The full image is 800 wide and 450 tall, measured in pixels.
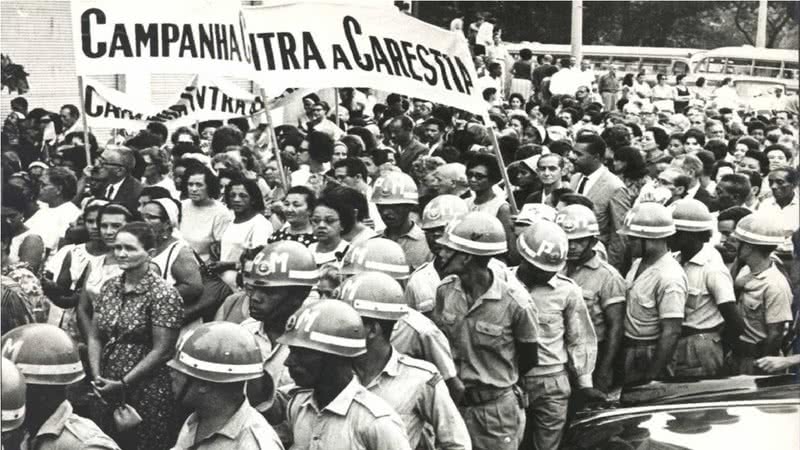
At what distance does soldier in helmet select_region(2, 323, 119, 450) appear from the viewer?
4.91 metres

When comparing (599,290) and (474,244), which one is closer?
(474,244)

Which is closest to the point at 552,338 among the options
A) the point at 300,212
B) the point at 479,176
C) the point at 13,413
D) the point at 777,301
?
the point at 777,301

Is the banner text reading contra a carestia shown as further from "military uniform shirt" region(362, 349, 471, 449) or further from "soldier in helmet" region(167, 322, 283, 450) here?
"soldier in helmet" region(167, 322, 283, 450)

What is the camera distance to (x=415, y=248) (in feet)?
30.1

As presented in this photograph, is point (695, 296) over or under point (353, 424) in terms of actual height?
under

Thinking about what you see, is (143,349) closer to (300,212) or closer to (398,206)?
(300,212)

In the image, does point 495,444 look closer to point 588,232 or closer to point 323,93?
point 588,232

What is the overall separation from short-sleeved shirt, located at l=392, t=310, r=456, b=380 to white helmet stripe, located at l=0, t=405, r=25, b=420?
2.60 m

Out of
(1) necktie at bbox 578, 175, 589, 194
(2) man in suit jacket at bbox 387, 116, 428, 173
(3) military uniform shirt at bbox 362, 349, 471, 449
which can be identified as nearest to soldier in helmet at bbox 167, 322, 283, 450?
(3) military uniform shirt at bbox 362, 349, 471, 449

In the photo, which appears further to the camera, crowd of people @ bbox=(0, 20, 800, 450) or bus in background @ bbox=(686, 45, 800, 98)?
bus in background @ bbox=(686, 45, 800, 98)

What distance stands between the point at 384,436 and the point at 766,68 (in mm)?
27359

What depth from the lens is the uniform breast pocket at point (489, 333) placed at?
7457 millimetres

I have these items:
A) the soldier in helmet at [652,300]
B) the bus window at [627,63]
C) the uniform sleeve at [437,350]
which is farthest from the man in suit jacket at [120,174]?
the bus window at [627,63]

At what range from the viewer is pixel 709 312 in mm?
8750
